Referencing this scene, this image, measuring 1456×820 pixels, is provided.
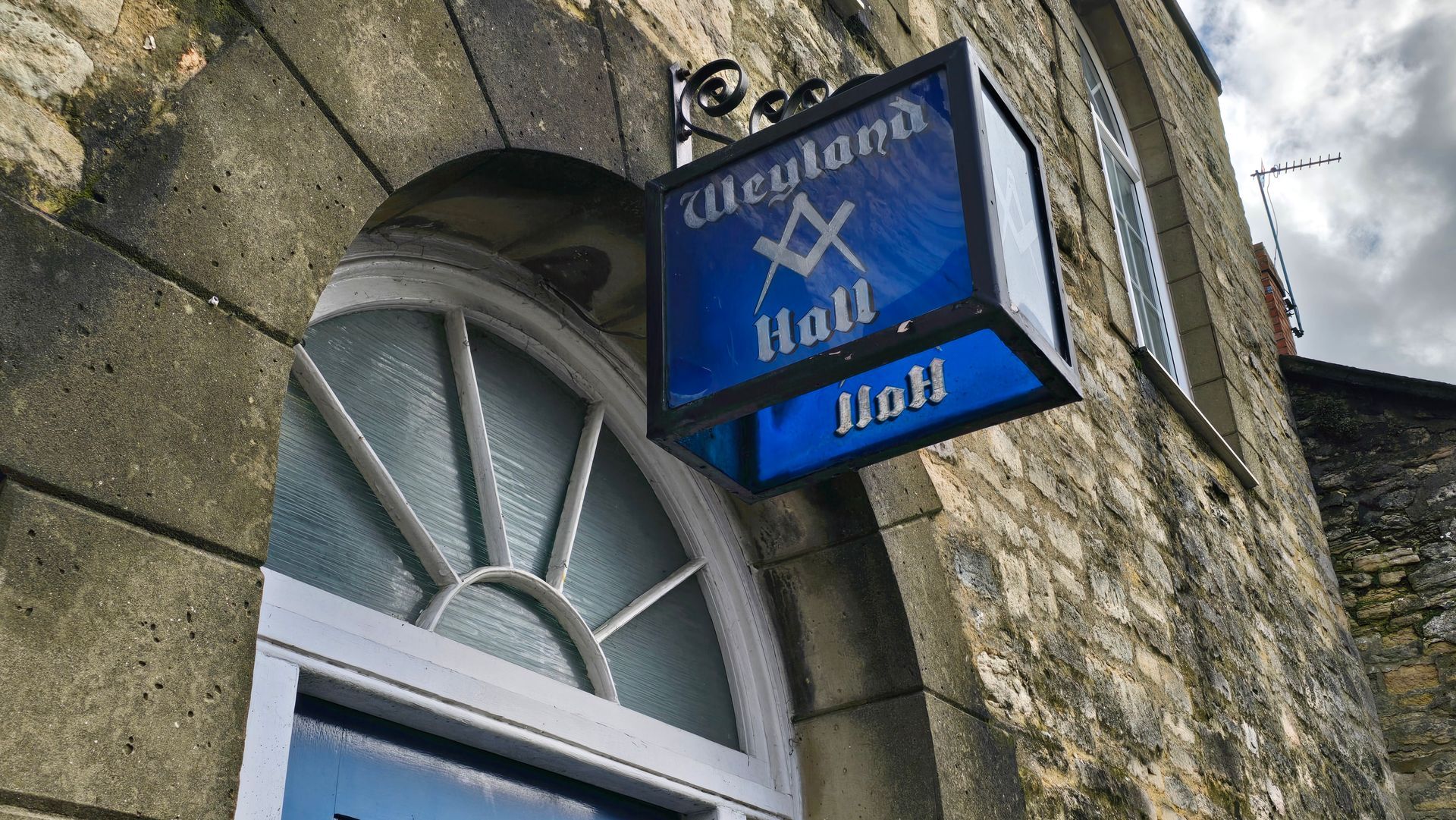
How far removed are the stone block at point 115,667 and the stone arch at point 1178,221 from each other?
5.57 metres

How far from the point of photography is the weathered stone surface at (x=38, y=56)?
1590 mm

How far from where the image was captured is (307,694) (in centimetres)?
197

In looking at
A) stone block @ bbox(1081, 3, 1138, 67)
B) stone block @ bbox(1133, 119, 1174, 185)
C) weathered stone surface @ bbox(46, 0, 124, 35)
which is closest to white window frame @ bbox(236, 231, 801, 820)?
weathered stone surface @ bbox(46, 0, 124, 35)

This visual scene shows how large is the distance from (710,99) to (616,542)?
3.32 feet

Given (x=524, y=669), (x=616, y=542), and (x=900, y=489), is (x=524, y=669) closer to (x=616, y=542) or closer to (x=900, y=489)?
(x=616, y=542)

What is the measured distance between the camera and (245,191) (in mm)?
1766

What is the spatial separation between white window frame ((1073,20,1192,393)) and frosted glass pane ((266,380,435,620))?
15.6 feet

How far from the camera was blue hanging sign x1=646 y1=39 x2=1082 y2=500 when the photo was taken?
80.7 inches

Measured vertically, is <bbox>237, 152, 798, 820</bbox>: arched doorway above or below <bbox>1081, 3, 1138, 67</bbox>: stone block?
below

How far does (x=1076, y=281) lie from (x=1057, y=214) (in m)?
0.28

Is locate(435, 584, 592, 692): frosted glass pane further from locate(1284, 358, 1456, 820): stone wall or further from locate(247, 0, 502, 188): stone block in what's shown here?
locate(1284, 358, 1456, 820): stone wall

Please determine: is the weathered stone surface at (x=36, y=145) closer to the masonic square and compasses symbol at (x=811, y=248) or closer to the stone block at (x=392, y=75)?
the stone block at (x=392, y=75)

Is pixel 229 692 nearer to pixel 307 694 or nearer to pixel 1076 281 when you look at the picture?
pixel 307 694

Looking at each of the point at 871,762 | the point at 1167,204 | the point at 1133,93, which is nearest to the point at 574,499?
the point at 871,762
